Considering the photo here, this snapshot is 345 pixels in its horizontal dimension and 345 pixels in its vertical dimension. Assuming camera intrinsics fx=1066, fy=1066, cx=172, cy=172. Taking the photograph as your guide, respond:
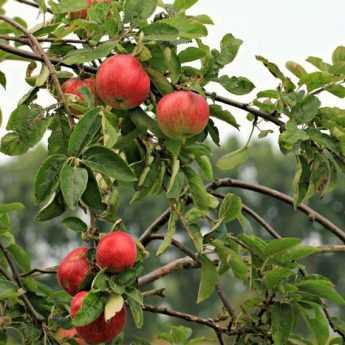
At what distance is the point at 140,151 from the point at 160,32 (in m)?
0.28

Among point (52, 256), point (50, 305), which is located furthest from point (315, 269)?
point (50, 305)

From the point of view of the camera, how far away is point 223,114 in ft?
6.57

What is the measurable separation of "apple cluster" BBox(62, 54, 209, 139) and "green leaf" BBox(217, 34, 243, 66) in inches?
5.6

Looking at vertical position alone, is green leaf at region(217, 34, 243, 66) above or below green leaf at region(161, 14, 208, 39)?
below

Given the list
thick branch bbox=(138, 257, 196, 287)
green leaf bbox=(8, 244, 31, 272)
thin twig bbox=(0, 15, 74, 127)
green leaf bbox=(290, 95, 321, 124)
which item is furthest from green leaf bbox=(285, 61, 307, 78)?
green leaf bbox=(8, 244, 31, 272)

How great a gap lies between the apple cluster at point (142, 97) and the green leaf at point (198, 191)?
113mm

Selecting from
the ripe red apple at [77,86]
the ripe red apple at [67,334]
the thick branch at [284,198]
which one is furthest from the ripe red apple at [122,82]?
the thick branch at [284,198]

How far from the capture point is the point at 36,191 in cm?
177

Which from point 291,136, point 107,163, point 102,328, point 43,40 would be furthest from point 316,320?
point 43,40

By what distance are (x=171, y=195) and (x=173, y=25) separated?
30 cm

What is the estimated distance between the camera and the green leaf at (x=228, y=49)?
1.97 m

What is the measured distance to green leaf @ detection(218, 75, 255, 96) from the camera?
199 centimetres

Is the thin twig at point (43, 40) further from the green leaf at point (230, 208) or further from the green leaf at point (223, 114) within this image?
the green leaf at point (230, 208)

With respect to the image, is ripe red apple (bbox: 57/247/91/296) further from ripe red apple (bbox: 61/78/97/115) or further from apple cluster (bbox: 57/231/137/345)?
ripe red apple (bbox: 61/78/97/115)
